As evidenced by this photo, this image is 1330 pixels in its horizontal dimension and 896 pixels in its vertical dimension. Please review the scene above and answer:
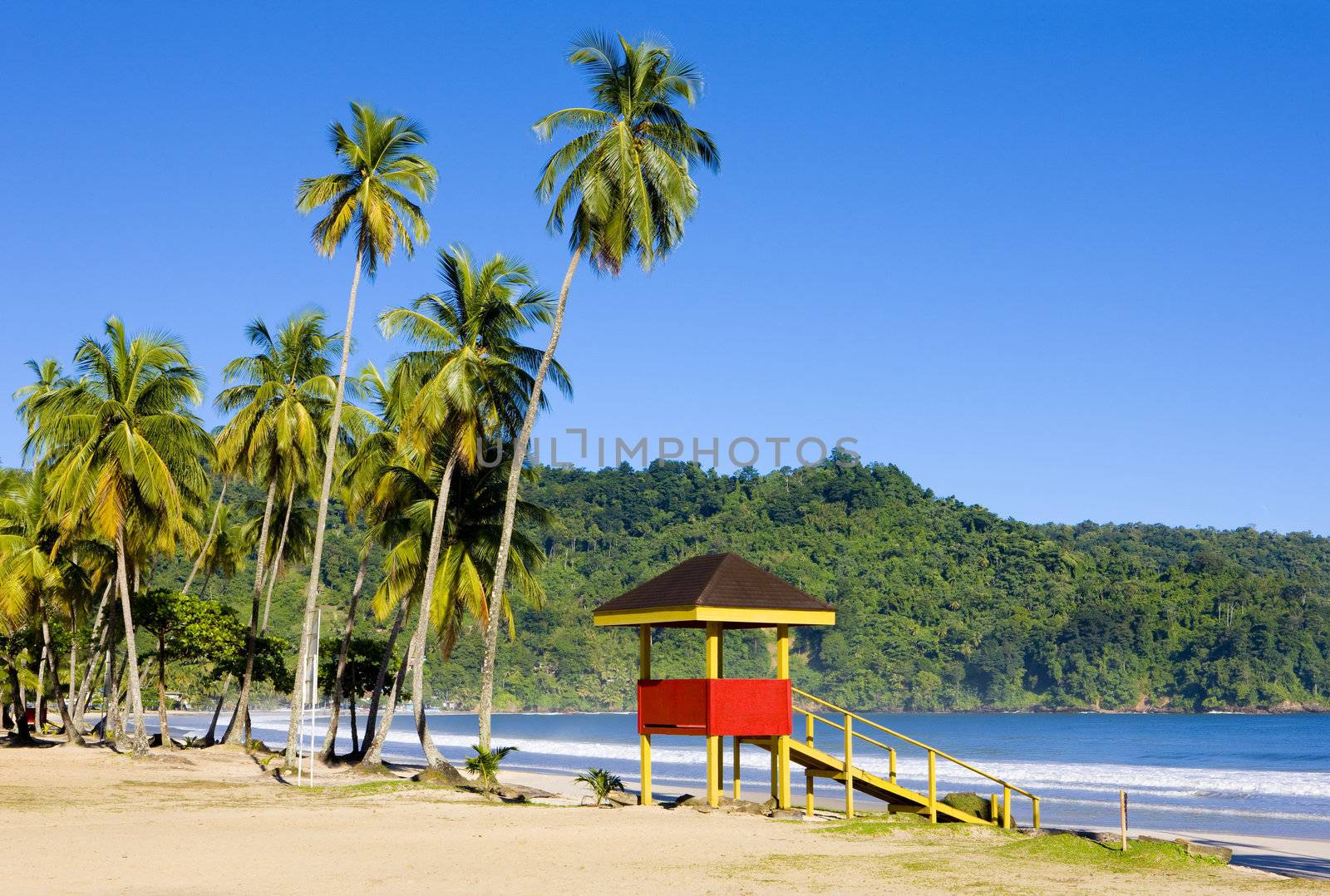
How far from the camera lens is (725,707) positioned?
2236 centimetres

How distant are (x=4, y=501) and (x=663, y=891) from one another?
32.5 metres

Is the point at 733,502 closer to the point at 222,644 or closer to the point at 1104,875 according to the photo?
the point at 222,644

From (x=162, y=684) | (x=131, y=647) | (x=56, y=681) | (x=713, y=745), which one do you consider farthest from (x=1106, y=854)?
(x=56, y=681)

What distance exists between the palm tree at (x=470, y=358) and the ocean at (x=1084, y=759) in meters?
13.5

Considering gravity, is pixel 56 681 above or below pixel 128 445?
below

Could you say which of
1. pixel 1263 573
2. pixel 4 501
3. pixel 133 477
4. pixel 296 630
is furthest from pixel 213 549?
pixel 1263 573

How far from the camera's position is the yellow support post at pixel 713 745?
23.1 m

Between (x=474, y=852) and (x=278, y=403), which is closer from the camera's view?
(x=474, y=852)

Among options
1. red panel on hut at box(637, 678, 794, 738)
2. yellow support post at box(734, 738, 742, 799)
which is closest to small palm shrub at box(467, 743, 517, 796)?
red panel on hut at box(637, 678, 794, 738)

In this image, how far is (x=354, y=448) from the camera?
38.4m

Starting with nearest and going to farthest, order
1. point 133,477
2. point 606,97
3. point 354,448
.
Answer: point 606,97 < point 133,477 < point 354,448

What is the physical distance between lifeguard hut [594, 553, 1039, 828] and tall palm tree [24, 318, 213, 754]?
12.4 metres

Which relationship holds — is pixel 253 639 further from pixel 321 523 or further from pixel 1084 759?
pixel 1084 759

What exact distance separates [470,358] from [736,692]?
9856 millimetres
